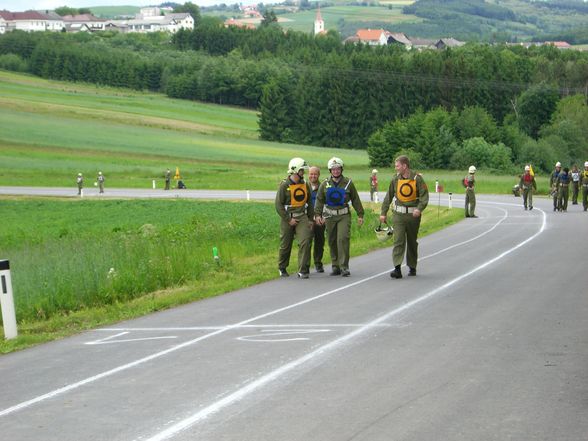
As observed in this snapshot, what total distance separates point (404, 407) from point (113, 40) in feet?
646

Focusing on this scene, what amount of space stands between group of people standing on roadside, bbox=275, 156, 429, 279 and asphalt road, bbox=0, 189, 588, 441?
1.28 m

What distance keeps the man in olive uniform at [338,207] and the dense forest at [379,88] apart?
76.0 metres

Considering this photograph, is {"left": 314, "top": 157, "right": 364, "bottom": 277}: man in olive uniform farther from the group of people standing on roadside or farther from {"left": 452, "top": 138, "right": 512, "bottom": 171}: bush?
{"left": 452, "top": 138, "right": 512, "bottom": 171}: bush

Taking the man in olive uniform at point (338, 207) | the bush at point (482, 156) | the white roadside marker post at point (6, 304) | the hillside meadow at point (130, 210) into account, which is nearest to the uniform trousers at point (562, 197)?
the hillside meadow at point (130, 210)

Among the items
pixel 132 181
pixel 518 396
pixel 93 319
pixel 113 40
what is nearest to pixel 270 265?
pixel 93 319

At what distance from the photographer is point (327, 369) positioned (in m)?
9.60

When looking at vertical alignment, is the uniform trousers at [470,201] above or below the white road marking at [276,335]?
below

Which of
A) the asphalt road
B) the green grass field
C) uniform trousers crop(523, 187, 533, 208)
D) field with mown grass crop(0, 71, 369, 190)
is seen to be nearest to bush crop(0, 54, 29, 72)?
field with mown grass crop(0, 71, 369, 190)

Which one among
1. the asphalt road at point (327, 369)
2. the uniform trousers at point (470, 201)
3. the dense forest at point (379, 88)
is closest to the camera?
the asphalt road at point (327, 369)

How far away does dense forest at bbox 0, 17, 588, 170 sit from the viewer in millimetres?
97188

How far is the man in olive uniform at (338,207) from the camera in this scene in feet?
59.4

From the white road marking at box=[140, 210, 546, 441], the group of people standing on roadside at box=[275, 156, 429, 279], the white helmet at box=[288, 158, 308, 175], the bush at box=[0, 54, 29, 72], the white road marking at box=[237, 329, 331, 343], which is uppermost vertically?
the bush at box=[0, 54, 29, 72]

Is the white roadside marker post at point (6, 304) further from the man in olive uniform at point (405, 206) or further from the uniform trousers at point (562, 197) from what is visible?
the uniform trousers at point (562, 197)

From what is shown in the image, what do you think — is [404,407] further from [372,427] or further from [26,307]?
[26,307]
